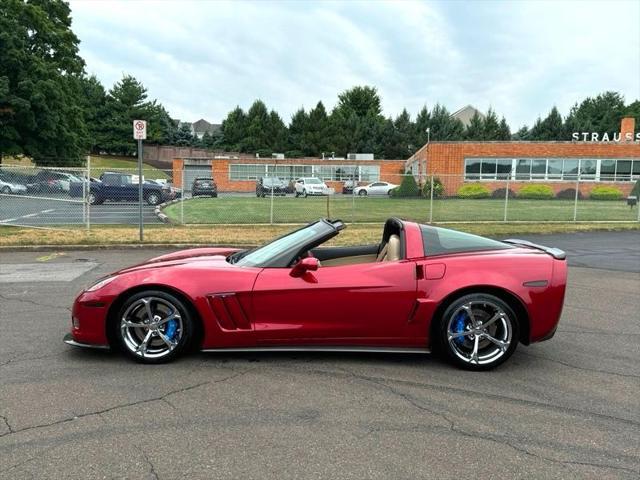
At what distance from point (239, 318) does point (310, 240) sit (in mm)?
893

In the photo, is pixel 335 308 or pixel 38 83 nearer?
pixel 335 308

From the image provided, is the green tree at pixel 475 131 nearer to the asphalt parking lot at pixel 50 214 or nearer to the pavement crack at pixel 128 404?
the asphalt parking lot at pixel 50 214

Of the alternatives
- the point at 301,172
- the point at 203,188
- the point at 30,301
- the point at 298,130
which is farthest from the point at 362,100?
the point at 30,301

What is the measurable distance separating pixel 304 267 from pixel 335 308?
0.42 meters

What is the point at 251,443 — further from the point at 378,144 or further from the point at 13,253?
the point at 378,144

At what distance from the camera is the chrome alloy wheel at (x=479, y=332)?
4.34 meters

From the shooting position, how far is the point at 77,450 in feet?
9.87

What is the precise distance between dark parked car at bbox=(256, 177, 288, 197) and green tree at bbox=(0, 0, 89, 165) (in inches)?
621

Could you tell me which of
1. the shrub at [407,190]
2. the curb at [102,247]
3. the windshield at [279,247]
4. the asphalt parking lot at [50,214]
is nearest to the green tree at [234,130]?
the shrub at [407,190]

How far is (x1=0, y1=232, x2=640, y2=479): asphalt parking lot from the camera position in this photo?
9.49 feet

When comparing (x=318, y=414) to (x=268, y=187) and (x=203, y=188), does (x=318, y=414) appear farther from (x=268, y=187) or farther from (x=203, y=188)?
(x=268, y=187)

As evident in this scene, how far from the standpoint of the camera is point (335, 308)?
4.31 meters

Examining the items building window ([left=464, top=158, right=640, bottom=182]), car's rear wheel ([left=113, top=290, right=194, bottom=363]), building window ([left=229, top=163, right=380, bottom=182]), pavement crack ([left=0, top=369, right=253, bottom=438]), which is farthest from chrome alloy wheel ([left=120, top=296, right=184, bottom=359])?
building window ([left=229, top=163, right=380, bottom=182])

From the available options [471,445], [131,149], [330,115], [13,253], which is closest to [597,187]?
[13,253]
